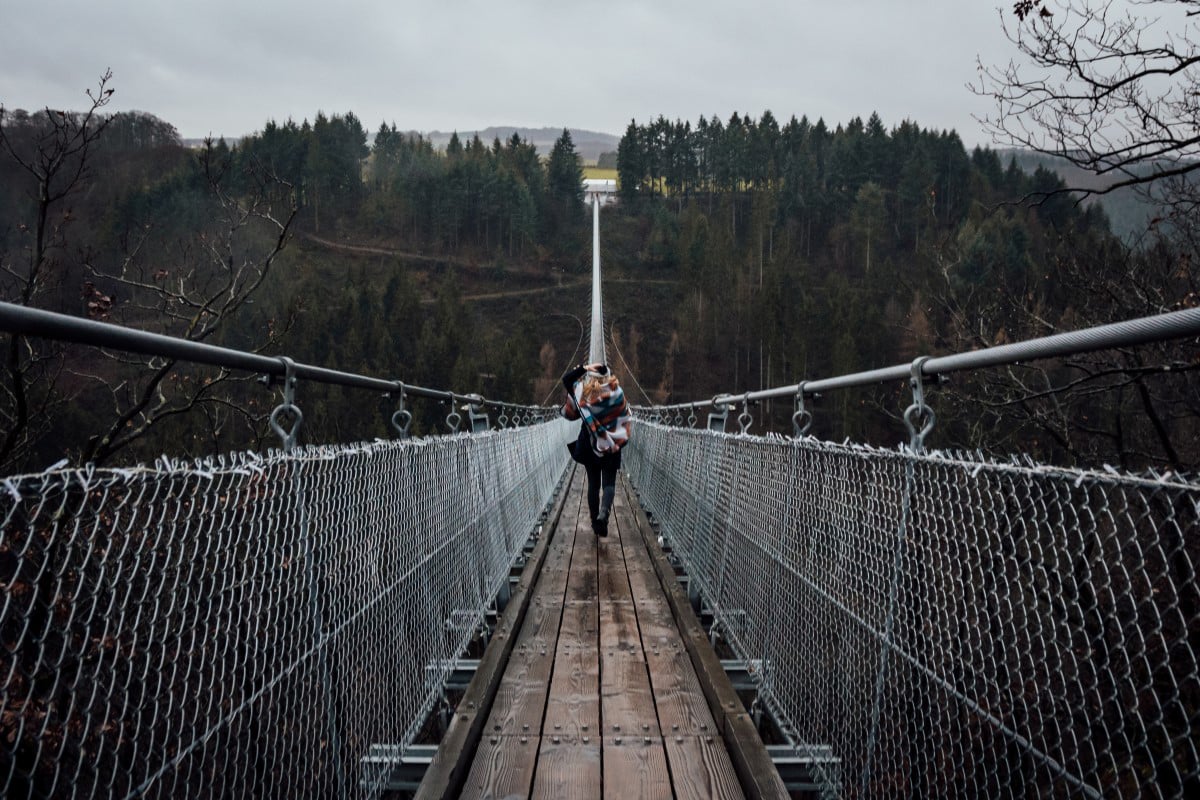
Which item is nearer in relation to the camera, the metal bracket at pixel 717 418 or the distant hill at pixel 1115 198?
the distant hill at pixel 1115 198

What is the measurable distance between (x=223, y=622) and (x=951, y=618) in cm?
162

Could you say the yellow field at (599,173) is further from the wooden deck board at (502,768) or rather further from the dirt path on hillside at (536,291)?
the wooden deck board at (502,768)

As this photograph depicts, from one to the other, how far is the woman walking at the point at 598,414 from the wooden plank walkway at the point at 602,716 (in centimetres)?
145

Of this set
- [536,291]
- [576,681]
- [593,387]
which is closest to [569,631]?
[576,681]

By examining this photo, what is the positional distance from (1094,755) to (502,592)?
3397 millimetres

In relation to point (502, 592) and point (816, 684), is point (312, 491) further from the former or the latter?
point (502, 592)

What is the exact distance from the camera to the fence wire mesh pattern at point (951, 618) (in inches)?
45.1

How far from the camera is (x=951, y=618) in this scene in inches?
76.3

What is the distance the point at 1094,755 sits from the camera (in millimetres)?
1158

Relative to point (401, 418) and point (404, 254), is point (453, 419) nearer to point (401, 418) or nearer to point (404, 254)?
point (401, 418)

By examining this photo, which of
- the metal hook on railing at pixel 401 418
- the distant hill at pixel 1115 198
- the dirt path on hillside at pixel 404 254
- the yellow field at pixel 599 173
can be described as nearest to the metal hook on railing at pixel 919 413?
the metal hook on railing at pixel 401 418

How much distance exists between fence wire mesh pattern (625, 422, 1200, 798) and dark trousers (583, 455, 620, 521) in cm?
219

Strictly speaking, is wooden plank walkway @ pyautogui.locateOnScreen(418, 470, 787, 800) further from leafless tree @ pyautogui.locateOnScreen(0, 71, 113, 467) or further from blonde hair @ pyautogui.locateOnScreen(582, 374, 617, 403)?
leafless tree @ pyautogui.locateOnScreen(0, 71, 113, 467)

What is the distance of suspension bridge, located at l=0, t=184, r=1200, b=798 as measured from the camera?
1.09 metres
